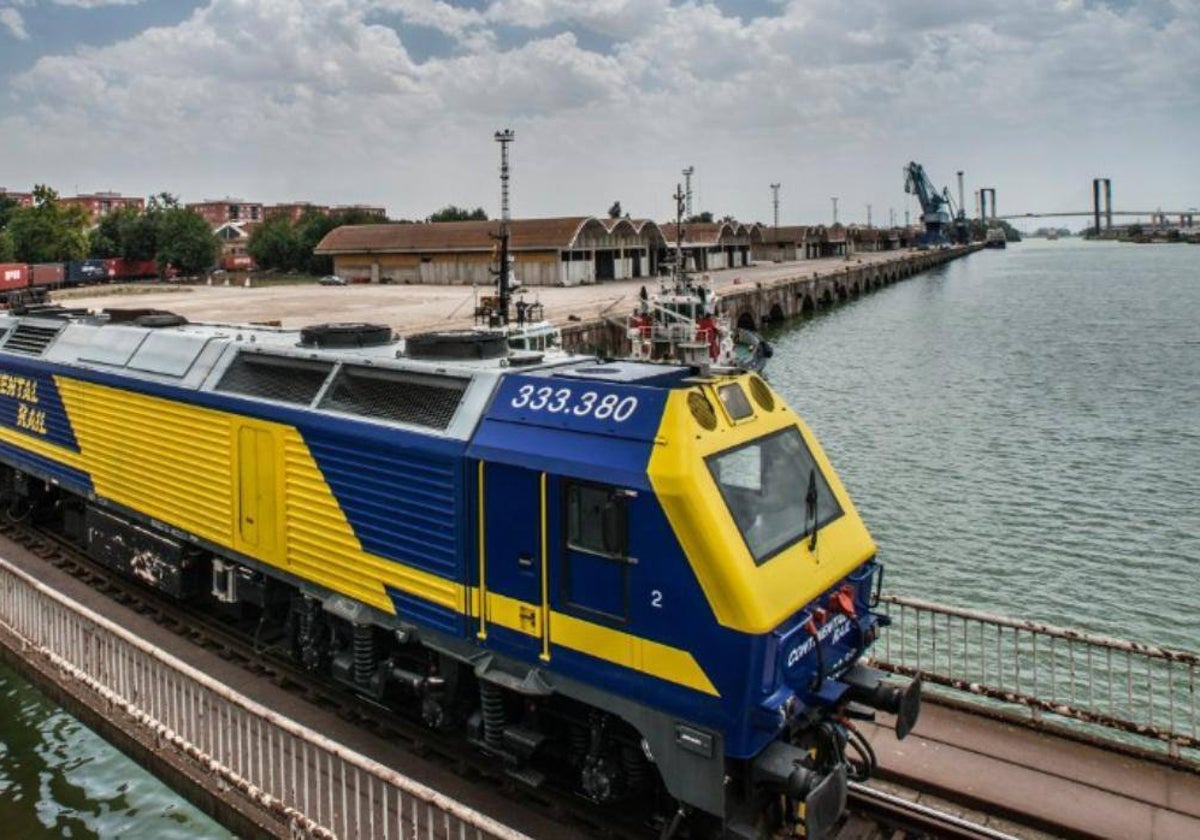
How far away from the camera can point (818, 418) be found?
115 ft

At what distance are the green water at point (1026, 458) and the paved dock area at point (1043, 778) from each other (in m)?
9.15

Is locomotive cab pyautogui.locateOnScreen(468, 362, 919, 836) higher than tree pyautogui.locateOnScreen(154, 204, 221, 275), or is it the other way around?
tree pyautogui.locateOnScreen(154, 204, 221, 275)

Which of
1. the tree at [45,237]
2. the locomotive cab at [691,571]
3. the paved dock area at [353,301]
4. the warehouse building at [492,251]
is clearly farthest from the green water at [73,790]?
the tree at [45,237]

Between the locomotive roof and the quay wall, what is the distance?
27706 millimetres

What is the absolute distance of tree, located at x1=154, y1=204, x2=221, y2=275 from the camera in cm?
9219

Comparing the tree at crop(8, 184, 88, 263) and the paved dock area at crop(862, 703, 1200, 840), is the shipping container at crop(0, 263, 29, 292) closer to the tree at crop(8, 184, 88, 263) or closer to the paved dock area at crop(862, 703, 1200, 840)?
the tree at crop(8, 184, 88, 263)

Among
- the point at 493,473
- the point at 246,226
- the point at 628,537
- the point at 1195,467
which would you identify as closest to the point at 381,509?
the point at 493,473

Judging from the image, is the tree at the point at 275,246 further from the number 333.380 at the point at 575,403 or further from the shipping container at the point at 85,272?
the number 333.380 at the point at 575,403

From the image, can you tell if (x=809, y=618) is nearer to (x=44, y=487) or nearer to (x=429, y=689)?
(x=429, y=689)

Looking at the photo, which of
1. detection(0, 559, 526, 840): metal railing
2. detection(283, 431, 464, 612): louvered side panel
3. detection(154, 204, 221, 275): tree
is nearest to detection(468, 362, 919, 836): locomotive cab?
detection(283, 431, 464, 612): louvered side panel

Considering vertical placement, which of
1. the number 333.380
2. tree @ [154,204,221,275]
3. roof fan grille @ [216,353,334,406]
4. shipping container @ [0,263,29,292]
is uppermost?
tree @ [154,204,221,275]

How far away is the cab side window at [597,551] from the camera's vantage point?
7.14 meters

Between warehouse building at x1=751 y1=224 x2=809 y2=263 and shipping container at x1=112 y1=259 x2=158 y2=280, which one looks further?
warehouse building at x1=751 y1=224 x2=809 y2=263

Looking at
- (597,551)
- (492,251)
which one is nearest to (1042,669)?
(597,551)
